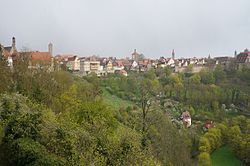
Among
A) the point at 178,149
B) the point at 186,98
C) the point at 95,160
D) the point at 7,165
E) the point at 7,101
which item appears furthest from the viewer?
the point at 186,98

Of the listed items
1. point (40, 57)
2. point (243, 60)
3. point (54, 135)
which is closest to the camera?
point (54, 135)

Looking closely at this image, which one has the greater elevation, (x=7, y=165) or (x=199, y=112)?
(x=7, y=165)

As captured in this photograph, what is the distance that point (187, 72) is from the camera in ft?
332

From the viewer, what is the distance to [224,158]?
142 ft

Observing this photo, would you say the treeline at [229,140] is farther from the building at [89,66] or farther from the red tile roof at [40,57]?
the building at [89,66]

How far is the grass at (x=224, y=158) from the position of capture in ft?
136

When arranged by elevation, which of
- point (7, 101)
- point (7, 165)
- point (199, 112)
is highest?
point (7, 101)

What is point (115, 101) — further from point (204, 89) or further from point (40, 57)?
point (40, 57)

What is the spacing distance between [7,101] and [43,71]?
10761mm

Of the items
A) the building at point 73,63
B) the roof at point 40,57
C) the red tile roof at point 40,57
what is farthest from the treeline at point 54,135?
the building at point 73,63

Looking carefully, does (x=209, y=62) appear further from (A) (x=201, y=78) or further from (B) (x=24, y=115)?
(B) (x=24, y=115)

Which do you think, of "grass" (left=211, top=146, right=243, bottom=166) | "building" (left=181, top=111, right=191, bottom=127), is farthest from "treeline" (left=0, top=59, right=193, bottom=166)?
"building" (left=181, top=111, right=191, bottom=127)

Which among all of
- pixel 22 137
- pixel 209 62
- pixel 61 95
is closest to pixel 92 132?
pixel 22 137

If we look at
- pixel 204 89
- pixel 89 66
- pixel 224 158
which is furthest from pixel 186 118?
pixel 89 66
